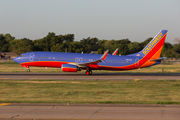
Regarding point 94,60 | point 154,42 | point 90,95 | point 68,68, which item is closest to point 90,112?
point 90,95

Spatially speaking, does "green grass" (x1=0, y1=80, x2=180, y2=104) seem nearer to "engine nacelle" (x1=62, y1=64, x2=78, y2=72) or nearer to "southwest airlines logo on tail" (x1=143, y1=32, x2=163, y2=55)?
"engine nacelle" (x1=62, y1=64, x2=78, y2=72)

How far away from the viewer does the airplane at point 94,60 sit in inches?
1526

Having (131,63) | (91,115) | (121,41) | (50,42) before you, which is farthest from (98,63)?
(121,41)

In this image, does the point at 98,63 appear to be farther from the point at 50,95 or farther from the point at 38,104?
the point at 38,104

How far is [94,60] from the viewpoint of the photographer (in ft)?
129

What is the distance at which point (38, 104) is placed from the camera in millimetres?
15414

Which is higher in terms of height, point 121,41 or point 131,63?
point 121,41

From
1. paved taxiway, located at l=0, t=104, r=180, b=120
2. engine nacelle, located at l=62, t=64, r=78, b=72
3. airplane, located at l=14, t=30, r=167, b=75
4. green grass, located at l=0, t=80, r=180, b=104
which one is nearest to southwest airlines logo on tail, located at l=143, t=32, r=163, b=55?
airplane, located at l=14, t=30, r=167, b=75

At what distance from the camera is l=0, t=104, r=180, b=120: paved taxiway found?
12.1 m

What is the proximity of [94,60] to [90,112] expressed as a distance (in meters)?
26.4

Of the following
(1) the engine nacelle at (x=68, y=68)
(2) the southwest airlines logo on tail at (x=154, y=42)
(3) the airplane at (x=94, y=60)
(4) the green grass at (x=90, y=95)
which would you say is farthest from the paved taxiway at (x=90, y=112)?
(2) the southwest airlines logo on tail at (x=154, y=42)

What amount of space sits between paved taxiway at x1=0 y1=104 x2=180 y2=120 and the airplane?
2263cm

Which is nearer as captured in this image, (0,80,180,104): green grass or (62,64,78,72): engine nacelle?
(0,80,180,104): green grass

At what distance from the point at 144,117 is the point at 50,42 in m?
118
